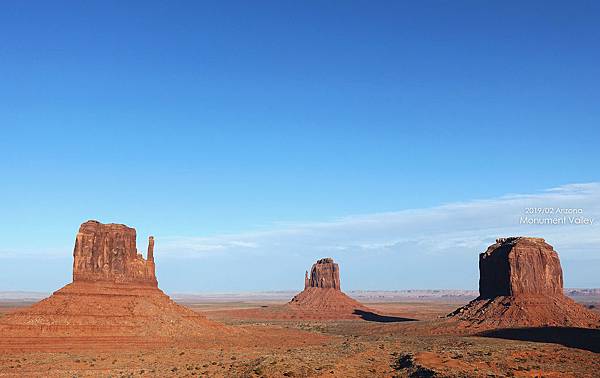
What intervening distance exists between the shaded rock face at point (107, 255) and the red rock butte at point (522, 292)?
57253 mm

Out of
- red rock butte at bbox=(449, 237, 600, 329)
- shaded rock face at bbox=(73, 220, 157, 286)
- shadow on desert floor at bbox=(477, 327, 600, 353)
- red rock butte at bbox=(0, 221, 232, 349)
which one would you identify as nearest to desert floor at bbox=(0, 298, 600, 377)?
shadow on desert floor at bbox=(477, 327, 600, 353)

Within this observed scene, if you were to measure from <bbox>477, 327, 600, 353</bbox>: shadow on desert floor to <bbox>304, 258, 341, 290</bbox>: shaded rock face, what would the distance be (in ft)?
328

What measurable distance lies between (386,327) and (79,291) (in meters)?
58.7

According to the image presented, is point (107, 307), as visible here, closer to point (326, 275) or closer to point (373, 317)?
point (373, 317)

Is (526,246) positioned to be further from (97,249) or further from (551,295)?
(97,249)

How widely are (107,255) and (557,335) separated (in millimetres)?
65962

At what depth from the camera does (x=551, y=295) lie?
355 feet

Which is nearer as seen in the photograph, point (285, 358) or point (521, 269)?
point (285, 358)

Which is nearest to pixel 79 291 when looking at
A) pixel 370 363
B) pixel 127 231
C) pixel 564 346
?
pixel 127 231

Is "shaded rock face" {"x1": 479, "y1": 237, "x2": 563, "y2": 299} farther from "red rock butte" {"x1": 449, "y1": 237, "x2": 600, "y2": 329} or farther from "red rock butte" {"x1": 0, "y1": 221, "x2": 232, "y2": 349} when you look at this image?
"red rock butte" {"x1": 0, "y1": 221, "x2": 232, "y2": 349}

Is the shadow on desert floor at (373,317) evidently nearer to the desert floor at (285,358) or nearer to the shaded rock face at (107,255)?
the desert floor at (285,358)

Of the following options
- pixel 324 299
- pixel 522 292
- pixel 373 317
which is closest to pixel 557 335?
pixel 522 292

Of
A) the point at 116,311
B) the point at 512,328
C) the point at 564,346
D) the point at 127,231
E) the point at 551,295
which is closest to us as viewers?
the point at 564,346

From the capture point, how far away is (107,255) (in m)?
80.8
